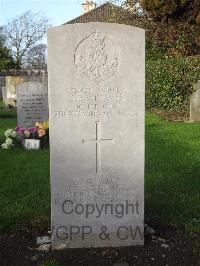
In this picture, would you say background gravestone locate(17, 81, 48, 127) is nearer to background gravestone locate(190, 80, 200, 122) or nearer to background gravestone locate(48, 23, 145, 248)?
background gravestone locate(190, 80, 200, 122)

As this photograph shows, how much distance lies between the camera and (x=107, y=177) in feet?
14.8

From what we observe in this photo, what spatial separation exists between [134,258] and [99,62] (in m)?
1.73

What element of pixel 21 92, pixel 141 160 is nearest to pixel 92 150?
pixel 141 160

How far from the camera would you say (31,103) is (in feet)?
40.9

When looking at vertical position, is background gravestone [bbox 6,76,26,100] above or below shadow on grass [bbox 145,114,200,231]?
above

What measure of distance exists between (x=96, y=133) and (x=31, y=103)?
27.1ft

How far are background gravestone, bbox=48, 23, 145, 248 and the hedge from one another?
11.9 metres

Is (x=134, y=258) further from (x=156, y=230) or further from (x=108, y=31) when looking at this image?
(x=108, y=31)

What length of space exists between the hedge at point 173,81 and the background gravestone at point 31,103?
5734 millimetres

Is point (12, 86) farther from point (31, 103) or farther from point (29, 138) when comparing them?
point (29, 138)

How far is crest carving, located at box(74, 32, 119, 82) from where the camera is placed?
14.1 feet

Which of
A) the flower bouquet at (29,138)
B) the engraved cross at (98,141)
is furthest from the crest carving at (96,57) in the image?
the flower bouquet at (29,138)

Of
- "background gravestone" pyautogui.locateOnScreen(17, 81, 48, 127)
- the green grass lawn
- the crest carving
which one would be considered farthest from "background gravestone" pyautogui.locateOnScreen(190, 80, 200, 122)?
the crest carving

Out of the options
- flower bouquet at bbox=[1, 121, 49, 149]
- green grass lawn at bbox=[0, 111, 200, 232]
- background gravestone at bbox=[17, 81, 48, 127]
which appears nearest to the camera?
green grass lawn at bbox=[0, 111, 200, 232]
